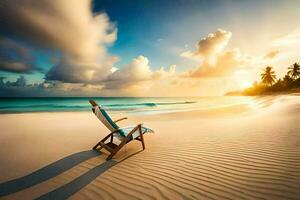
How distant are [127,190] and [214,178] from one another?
1.67 metres

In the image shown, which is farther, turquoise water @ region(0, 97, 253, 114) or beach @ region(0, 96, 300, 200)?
turquoise water @ region(0, 97, 253, 114)

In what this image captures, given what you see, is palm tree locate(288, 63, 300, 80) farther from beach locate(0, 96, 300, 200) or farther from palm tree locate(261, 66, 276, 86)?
beach locate(0, 96, 300, 200)

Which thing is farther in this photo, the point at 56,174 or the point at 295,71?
the point at 295,71

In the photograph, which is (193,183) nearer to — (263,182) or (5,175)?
(263,182)

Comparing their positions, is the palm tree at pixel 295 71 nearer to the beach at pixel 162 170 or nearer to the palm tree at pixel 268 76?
the palm tree at pixel 268 76

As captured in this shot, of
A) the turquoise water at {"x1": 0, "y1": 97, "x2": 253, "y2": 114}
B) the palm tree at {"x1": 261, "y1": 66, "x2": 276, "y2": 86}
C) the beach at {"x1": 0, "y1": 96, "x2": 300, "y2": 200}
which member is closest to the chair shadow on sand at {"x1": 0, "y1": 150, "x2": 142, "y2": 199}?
the beach at {"x1": 0, "y1": 96, "x2": 300, "y2": 200}

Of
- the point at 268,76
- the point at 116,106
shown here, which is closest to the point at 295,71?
the point at 268,76

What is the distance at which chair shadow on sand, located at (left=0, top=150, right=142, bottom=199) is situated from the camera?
9.59ft

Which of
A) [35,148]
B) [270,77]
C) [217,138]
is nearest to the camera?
[35,148]

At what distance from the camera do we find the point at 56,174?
11.8 feet

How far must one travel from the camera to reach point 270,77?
213 feet

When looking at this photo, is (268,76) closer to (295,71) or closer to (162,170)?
(295,71)

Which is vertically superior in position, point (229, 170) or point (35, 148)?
point (35, 148)

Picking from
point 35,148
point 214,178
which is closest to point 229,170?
point 214,178
